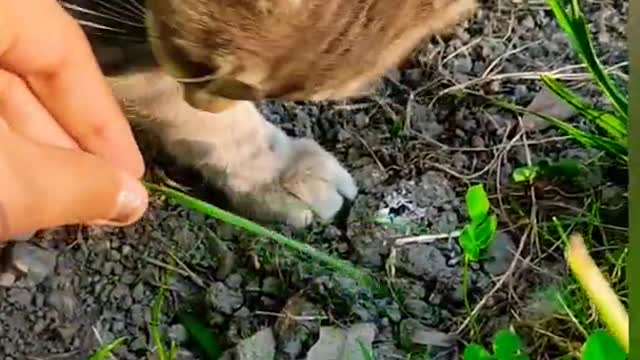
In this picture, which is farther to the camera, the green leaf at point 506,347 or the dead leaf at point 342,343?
the dead leaf at point 342,343

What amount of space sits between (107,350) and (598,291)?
68cm

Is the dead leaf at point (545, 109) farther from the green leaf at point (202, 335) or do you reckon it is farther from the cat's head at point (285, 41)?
the green leaf at point (202, 335)

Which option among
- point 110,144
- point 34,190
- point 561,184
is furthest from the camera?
point 561,184

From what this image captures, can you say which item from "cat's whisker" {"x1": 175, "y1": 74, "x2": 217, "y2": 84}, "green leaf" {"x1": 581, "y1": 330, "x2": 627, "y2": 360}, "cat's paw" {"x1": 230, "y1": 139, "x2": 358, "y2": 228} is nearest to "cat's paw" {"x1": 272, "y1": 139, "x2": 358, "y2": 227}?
"cat's paw" {"x1": 230, "y1": 139, "x2": 358, "y2": 228}

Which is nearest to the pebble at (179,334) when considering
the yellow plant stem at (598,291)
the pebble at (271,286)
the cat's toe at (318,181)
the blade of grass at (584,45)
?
the pebble at (271,286)

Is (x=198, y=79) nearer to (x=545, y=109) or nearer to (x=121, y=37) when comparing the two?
(x=121, y=37)

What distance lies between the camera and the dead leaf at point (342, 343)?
1733 millimetres

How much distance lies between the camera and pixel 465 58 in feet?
6.57

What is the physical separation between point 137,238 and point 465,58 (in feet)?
1.67

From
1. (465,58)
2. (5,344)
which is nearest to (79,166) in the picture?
(5,344)

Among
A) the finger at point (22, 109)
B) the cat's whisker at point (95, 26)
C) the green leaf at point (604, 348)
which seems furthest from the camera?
the cat's whisker at point (95, 26)

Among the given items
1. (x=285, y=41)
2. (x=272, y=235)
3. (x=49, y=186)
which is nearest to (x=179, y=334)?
(x=272, y=235)

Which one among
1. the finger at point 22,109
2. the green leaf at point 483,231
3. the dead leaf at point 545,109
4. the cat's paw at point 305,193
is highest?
the finger at point 22,109

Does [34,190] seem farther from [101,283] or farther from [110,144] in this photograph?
[101,283]
